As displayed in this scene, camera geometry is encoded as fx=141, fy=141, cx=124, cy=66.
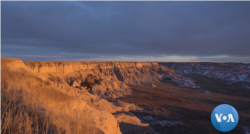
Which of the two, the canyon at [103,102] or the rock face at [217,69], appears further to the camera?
the rock face at [217,69]

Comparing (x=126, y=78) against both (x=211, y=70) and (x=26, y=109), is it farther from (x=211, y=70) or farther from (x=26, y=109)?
(x=211, y=70)

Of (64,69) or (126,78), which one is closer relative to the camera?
(64,69)

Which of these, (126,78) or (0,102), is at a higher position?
(0,102)

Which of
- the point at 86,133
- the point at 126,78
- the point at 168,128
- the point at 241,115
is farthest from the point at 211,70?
the point at 86,133

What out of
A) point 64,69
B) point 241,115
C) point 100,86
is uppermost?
point 64,69

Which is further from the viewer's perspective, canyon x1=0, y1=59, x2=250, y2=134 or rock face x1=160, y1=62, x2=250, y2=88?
rock face x1=160, y1=62, x2=250, y2=88

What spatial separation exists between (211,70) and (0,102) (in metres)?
103

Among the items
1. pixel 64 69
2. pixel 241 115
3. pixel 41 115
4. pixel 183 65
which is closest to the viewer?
pixel 41 115

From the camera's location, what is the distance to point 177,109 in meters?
23.8

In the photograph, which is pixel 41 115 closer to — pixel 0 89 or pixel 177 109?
pixel 0 89

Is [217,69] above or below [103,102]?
above

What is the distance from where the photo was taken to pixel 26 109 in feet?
12.2

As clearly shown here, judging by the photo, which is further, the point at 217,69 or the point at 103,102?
the point at 217,69

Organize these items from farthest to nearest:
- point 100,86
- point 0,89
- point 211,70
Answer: point 211,70 → point 100,86 → point 0,89
